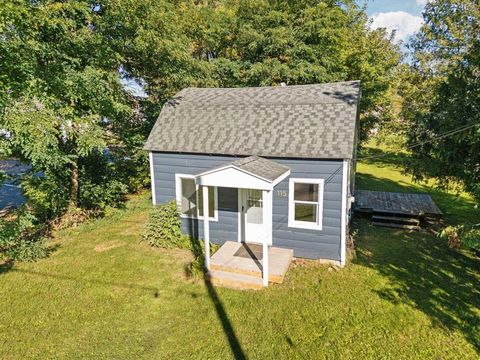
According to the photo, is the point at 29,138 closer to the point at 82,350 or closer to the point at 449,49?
the point at 82,350

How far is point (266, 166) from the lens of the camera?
8.86 metres

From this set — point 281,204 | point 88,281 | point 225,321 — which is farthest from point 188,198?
point 225,321

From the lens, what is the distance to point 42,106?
10438 mm

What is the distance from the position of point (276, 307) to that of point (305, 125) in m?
5.30

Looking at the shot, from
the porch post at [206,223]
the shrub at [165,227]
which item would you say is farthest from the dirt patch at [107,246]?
the porch post at [206,223]

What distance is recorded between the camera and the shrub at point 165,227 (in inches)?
423

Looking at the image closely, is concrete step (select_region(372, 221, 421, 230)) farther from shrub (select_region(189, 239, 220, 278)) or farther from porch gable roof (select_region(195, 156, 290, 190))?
shrub (select_region(189, 239, 220, 278))

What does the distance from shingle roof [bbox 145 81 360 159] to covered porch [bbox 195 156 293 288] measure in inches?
33.5

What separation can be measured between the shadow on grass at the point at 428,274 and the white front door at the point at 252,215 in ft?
10.2

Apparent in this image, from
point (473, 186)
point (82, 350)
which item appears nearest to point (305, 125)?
point (473, 186)

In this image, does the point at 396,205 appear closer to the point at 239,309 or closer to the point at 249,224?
the point at 249,224

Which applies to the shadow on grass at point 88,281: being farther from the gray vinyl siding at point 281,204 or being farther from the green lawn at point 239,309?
the gray vinyl siding at point 281,204

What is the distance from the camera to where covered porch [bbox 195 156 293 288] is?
26.2 feet

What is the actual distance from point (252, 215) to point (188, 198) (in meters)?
2.43
